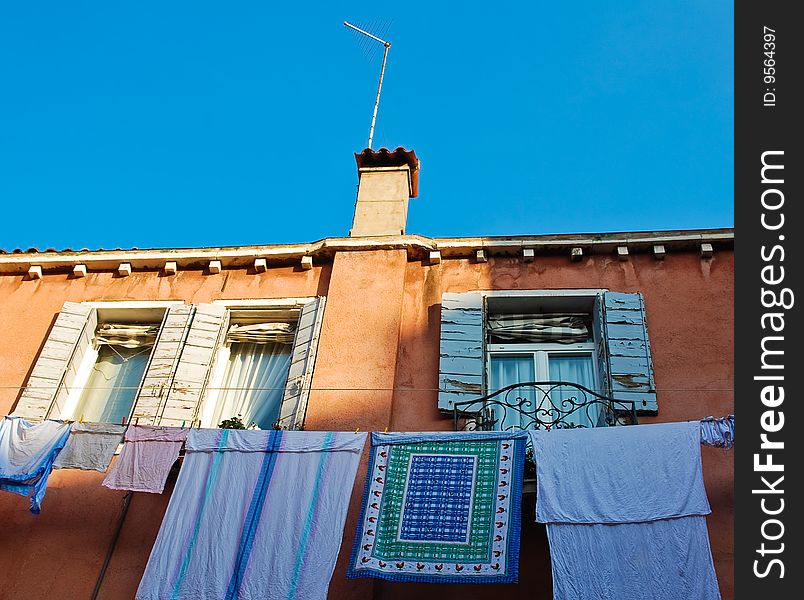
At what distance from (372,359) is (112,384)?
2848mm

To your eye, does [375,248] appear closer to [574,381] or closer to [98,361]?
[574,381]

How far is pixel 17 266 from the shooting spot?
9.29 m

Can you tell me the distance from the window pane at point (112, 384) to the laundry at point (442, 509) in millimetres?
3149

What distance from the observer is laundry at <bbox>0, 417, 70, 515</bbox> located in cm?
655

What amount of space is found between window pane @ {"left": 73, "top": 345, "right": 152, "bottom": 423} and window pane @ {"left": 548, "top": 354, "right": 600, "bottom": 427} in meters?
4.15

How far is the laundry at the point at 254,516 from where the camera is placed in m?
5.85

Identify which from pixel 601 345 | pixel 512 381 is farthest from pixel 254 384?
pixel 601 345

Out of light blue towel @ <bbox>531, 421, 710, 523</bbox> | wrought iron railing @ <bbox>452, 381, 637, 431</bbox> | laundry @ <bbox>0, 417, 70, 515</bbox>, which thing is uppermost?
wrought iron railing @ <bbox>452, 381, 637, 431</bbox>

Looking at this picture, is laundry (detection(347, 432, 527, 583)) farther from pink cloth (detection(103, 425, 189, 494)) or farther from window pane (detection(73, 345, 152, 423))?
window pane (detection(73, 345, 152, 423))

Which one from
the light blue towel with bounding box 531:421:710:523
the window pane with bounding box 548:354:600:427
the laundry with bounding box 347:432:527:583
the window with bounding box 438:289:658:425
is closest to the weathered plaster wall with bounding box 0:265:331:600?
the window with bounding box 438:289:658:425
